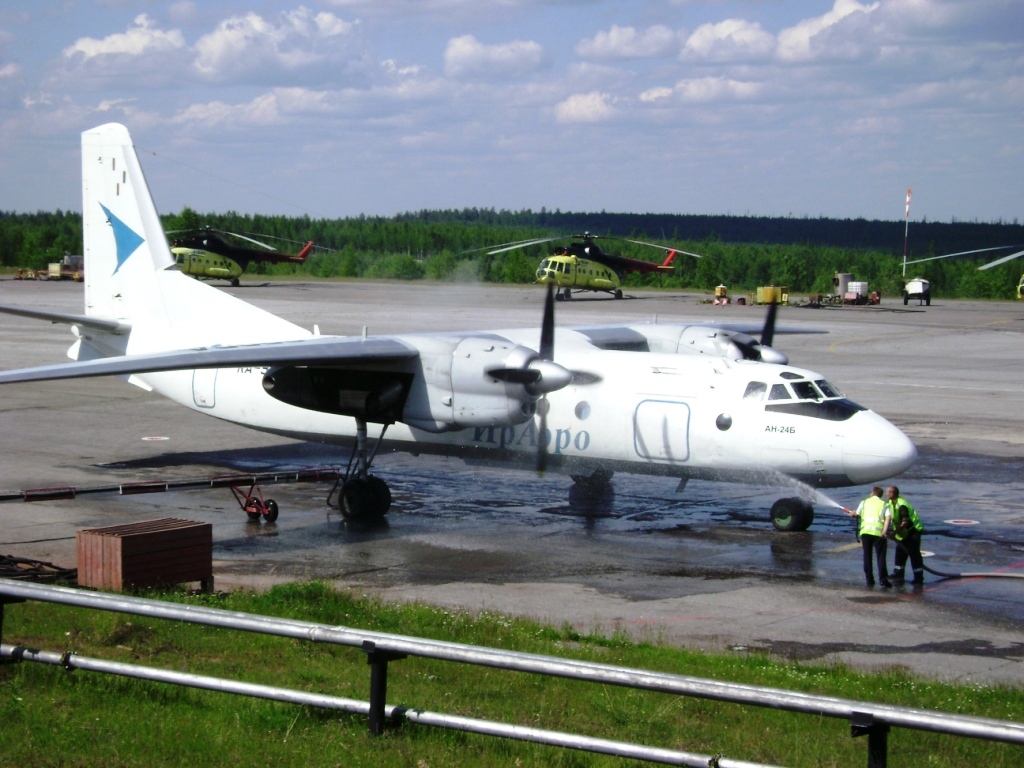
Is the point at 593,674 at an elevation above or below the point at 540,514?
above

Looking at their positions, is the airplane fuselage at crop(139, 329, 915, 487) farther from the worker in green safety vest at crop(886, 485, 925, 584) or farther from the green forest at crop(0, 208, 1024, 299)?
the green forest at crop(0, 208, 1024, 299)

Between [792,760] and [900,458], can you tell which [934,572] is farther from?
[792,760]

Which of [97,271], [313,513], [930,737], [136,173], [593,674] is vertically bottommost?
[313,513]

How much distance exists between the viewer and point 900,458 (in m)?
20.2

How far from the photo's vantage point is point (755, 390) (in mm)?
21516

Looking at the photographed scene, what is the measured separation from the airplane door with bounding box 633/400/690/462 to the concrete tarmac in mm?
1411

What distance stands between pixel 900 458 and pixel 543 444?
647 cm

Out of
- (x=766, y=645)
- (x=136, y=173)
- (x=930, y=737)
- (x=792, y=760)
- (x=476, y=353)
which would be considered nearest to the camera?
(x=792, y=760)

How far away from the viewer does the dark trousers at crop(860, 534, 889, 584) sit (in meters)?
18.0

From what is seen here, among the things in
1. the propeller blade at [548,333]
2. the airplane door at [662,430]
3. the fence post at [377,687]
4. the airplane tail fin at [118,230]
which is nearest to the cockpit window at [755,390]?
the airplane door at [662,430]

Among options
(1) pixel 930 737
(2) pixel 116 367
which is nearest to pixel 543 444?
(2) pixel 116 367

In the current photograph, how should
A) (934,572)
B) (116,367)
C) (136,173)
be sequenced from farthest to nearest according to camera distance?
(136,173), (116,367), (934,572)

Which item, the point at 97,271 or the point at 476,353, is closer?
the point at 476,353

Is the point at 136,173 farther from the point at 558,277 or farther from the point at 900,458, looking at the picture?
the point at 558,277
